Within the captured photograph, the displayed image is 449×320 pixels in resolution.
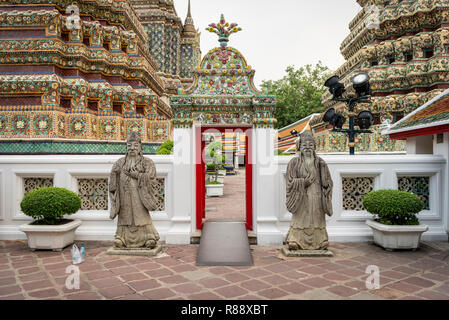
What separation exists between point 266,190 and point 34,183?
18.7ft

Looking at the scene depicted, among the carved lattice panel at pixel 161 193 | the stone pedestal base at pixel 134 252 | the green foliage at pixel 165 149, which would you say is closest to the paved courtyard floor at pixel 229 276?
the stone pedestal base at pixel 134 252

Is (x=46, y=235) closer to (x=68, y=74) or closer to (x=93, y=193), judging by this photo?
(x=93, y=193)

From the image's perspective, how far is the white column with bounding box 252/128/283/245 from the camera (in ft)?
23.1

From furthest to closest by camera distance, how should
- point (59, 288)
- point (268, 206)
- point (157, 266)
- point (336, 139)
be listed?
point (336, 139), point (268, 206), point (157, 266), point (59, 288)

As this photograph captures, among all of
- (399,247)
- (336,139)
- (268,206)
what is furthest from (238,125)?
(336,139)

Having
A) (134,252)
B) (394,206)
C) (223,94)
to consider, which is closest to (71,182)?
(134,252)

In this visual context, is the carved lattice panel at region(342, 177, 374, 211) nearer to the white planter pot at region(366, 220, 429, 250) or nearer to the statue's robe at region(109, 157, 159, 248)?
the white planter pot at region(366, 220, 429, 250)

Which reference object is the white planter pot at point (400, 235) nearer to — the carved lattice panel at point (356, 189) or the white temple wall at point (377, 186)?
the white temple wall at point (377, 186)

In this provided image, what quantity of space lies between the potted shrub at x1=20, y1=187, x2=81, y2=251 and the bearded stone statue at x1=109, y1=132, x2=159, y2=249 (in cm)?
110

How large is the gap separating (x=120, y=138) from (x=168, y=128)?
2.48 metres

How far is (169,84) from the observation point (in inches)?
851

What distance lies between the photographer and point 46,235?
6516 millimetres
